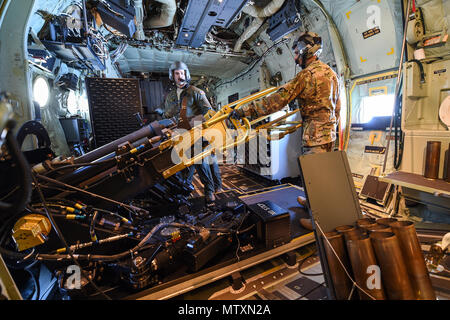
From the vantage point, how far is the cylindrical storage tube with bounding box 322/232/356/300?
49.1 inches

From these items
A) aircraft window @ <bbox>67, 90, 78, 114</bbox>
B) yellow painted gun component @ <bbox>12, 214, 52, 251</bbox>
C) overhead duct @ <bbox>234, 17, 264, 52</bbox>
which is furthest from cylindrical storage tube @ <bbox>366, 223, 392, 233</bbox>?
aircraft window @ <bbox>67, 90, 78, 114</bbox>

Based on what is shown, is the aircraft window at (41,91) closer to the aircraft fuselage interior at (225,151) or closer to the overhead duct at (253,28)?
the aircraft fuselage interior at (225,151)

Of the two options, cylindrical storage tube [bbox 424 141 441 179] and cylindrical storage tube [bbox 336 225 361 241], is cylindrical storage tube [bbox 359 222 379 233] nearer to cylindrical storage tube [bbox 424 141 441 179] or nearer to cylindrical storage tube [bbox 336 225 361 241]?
cylindrical storage tube [bbox 336 225 361 241]

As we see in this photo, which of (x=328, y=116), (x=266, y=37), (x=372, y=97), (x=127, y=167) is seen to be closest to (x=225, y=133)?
(x=127, y=167)

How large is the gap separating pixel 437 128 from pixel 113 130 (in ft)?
16.8

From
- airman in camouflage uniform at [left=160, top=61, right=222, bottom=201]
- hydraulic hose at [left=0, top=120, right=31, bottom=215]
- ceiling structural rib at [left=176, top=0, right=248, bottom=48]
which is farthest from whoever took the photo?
ceiling structural rib at [left=176, top=0, right=248, bottom=48]

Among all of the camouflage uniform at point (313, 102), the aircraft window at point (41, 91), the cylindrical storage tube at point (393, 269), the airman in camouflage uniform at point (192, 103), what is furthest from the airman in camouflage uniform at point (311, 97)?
the aircraft window at point (41, 91)

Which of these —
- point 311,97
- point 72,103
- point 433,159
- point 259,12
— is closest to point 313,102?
point 311,97

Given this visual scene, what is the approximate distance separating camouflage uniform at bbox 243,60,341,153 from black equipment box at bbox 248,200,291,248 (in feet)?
3.53

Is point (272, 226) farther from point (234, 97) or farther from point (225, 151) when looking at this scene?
point (234, 97)

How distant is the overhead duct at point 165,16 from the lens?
11.7ft

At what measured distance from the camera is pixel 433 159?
2.52 metres

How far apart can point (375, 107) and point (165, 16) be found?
188 inches
